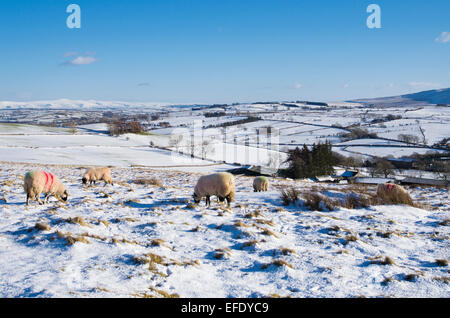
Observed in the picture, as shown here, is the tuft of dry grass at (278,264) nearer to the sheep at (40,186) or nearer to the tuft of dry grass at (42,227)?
the tuft of dry grass at (42,227)

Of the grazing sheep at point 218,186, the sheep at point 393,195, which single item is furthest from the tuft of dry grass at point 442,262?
the grazing sheep at point 218,186

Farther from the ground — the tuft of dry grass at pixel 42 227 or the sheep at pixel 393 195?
the tuft of dry grass at pixel 42 227

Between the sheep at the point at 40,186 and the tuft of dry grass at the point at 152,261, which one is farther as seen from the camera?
the sheep at the point at 40,186

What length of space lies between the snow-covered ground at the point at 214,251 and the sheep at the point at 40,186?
0.42 metres

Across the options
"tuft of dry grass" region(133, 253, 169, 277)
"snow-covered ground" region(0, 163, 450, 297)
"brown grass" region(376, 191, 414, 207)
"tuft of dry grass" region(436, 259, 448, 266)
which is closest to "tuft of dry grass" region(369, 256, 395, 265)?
"snow-covered ground" region(0, 163, 450, 297)

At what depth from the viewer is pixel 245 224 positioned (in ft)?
32.8

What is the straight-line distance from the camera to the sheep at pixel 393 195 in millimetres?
14258

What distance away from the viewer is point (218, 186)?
12.9m

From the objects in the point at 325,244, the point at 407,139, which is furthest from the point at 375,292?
the point at 407,139

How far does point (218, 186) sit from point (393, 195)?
28.8 ft

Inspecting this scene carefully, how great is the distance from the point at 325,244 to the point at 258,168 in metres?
48.7

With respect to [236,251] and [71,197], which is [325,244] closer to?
[236,251]

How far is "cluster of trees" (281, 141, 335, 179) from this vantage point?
54562 mm

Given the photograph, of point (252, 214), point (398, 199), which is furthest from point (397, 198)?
point (252, 214)
